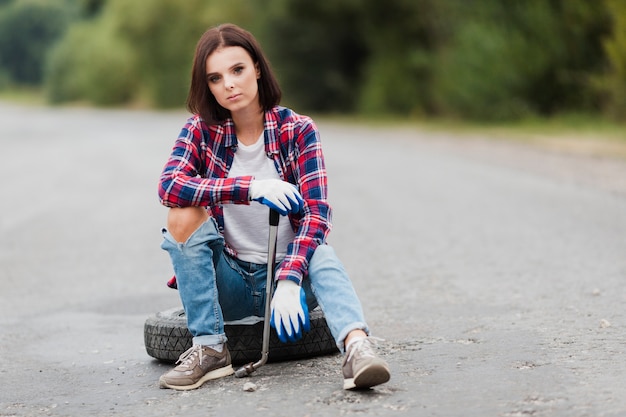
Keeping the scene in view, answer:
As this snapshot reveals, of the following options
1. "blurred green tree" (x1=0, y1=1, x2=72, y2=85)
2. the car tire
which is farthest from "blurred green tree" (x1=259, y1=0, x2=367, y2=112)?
"blurred green tree" (x1=0, y1=1, x2=72, y2=85)

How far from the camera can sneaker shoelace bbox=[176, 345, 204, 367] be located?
13.6 feet

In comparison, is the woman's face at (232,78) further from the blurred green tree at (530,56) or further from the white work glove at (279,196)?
the blurred green tree at (530,56)

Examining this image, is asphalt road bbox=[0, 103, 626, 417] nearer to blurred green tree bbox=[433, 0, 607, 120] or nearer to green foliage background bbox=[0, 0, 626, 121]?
green foliage background bbox=[0, 0, 626, 121]

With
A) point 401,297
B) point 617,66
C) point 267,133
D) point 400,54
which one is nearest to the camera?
point 267,133

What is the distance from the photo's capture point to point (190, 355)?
13.7 ft

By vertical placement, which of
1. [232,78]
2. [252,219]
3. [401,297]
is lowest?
[401,297]

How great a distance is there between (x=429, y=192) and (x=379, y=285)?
5.68m

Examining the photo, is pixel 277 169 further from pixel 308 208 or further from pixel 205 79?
pixel 205 79

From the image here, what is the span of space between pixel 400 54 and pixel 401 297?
2915 centimetres

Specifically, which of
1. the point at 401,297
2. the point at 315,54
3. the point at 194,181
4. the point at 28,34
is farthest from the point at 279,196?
the point at 28,34

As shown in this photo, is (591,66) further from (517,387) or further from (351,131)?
(517,387)

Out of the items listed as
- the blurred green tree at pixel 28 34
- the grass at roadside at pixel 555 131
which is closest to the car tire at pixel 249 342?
the grass at roadside at pixel 555 131

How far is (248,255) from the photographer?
4.39 meters

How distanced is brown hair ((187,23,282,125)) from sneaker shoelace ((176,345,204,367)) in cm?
93
